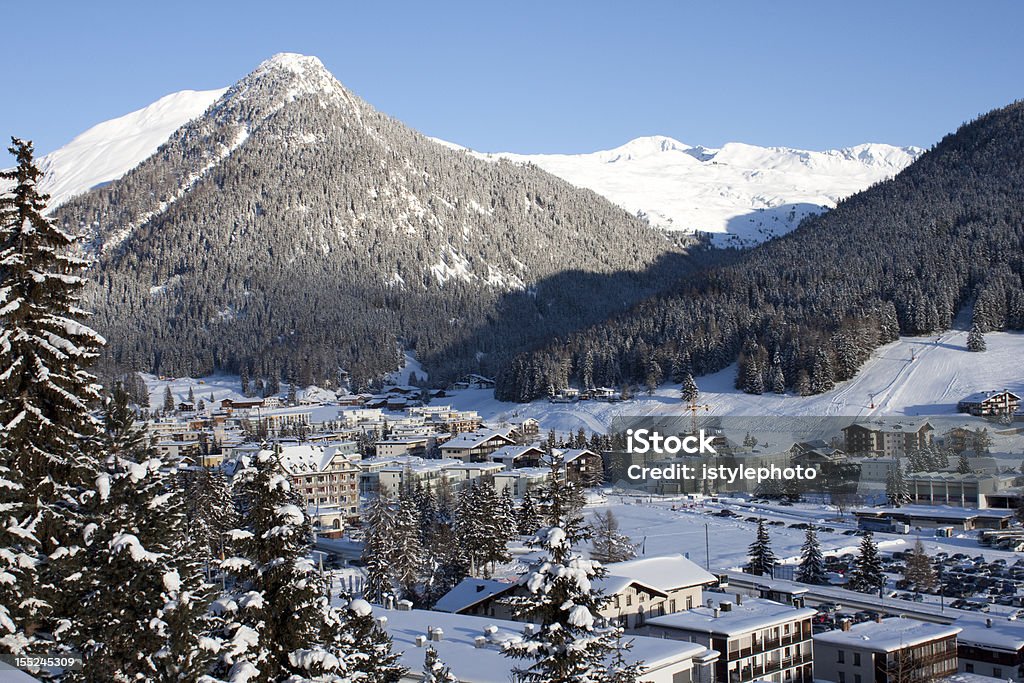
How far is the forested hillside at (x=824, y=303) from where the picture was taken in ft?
398

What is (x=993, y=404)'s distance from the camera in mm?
98312

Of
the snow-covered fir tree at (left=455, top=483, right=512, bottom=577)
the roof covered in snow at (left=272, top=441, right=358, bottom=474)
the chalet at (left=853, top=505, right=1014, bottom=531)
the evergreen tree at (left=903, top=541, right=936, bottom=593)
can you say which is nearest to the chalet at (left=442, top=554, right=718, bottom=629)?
the snow-covered fir tree at (left=455, top=483, right=512, bottom=577)

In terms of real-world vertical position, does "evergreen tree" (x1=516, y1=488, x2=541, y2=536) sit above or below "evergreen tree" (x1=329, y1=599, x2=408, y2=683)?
below

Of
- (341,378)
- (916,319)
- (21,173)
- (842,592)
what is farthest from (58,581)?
(341,378)

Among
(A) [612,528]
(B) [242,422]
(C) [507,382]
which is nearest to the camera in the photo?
(A) [612,528]

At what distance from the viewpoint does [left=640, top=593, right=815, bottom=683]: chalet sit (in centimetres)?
3256

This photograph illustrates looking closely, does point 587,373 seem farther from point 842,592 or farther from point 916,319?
point 842,592

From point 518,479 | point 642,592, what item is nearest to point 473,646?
point 642,592

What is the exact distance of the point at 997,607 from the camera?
4572 centimetres

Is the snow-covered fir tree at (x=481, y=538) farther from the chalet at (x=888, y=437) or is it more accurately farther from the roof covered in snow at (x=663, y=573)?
the chalet at (x=888, y=437)

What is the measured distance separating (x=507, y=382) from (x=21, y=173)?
134435 millimetres

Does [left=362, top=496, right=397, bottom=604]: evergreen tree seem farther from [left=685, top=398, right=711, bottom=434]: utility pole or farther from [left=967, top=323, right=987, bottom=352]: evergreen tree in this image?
[left=967, top=323, right=987, bottom=352]: evergreen tree

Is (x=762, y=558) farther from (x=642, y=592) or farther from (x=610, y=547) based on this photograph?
(x=642, y=592)

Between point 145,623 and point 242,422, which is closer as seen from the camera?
point 145,623
